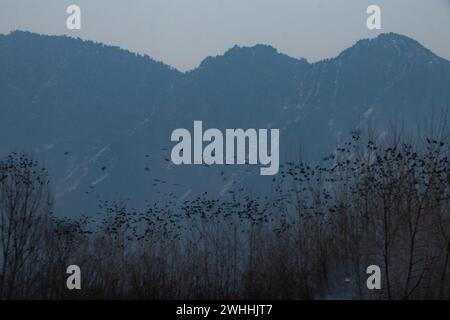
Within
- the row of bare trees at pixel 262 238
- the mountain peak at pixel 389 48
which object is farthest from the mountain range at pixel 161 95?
the row of bare trees at pixel 262 238

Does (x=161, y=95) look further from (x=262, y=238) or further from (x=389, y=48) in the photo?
(x=262, y=238)

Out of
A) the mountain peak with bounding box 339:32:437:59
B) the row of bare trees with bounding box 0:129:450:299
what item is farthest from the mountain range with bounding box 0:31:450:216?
the row of bare trees with bounding box 0:129:450:299

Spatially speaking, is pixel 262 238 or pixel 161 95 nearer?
pixel 262 238

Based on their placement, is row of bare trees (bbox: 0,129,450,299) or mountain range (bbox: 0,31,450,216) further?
mountain range (bbox: 0,31,450,216)

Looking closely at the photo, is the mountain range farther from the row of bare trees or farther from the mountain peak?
the row of bare trees

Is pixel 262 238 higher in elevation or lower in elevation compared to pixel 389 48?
lower

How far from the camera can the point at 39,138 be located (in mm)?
33406

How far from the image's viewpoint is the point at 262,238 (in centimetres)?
709

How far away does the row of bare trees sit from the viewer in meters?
6.53

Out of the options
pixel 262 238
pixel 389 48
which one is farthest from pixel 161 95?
pixel 262 238

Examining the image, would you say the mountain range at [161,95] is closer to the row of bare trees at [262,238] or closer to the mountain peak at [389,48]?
the mountain peak at [389,48]

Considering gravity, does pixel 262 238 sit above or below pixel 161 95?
below

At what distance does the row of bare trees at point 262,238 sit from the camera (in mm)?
6527

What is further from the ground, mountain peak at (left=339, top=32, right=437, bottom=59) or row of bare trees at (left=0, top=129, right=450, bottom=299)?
mountain peak at (left=339, top=32, right=437, bottom=59)
